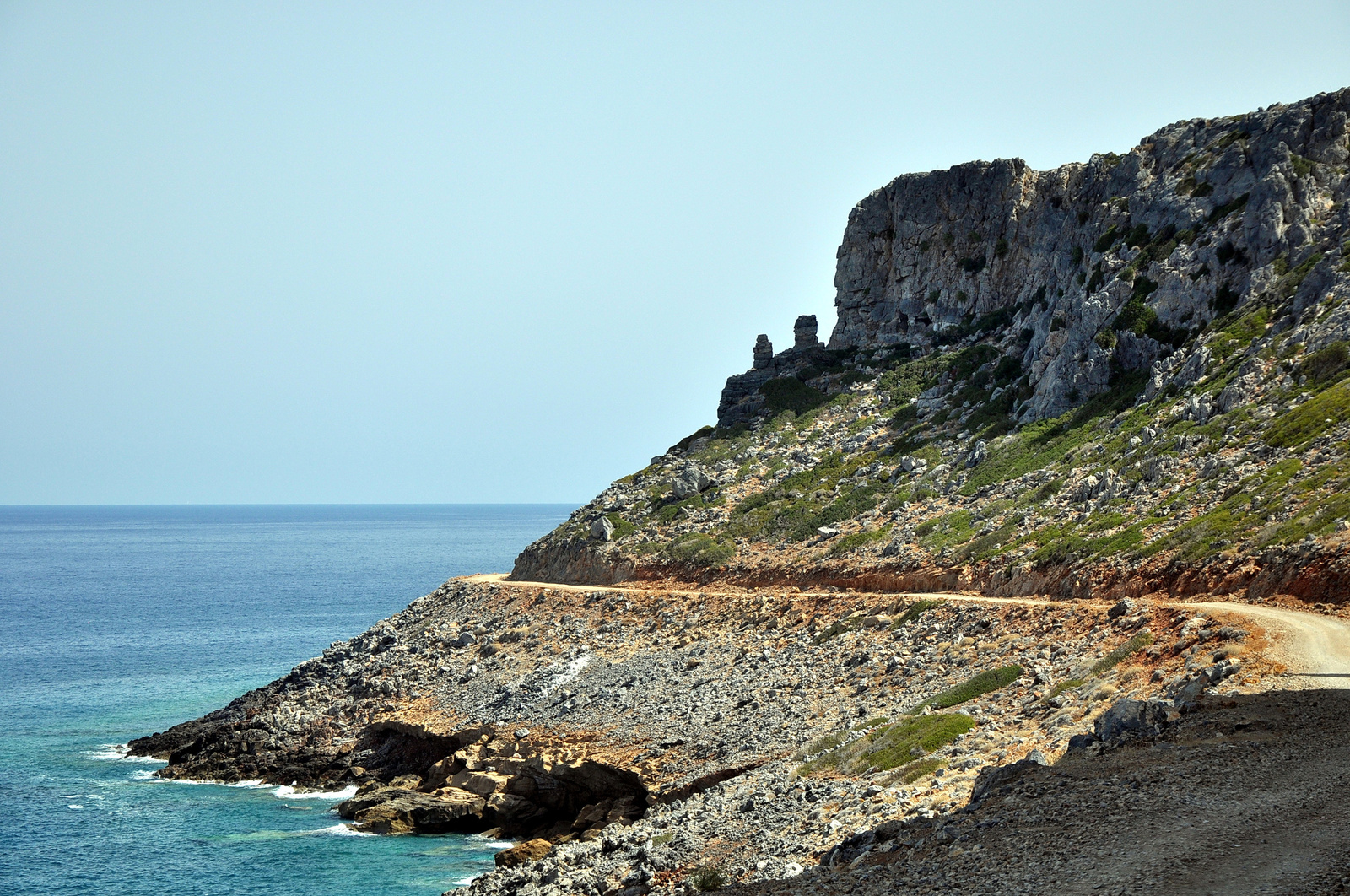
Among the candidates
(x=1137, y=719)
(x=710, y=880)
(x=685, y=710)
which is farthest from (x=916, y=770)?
(x=685, y=710)

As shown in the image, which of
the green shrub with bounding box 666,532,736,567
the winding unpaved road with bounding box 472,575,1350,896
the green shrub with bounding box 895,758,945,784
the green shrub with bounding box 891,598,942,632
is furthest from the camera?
the green shrub with bounding box 666,532,736,567

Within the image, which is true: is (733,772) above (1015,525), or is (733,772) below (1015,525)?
below

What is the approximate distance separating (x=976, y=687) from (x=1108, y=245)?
4445 centimetres

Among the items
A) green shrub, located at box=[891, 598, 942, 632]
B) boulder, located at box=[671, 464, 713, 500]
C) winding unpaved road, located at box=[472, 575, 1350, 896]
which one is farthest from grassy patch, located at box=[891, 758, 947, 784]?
boulder, located at box=[671, 464, 713, 500]

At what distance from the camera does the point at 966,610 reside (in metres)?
42.8

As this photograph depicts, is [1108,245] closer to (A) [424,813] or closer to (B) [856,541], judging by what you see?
(B) [856,541]

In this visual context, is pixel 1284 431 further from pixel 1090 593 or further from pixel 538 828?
pixel 538 828

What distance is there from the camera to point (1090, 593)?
40781 mm

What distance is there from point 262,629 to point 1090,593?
8809 cm

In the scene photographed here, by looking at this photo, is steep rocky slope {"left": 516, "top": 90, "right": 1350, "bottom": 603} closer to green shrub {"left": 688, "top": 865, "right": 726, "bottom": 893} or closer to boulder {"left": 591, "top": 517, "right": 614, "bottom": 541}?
boulder {"left": 591, "top": 517, "right": 614, "bottom": 541}

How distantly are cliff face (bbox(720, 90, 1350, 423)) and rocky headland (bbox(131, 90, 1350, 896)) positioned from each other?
0.79ft

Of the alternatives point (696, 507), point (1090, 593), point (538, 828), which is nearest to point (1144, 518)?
point (1090, 593)

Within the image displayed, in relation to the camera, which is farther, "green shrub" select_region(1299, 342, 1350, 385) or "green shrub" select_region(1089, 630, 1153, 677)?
"green shrub" select_region(1299, 342, 1350, 385)

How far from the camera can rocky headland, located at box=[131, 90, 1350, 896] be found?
72.4 ft
